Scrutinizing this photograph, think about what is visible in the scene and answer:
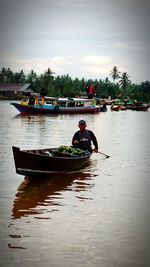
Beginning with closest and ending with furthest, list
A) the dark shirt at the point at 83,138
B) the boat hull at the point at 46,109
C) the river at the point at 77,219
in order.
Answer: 1. the river at the point at 77,219
2. the dark shirt at the point at 83,138
3. the boat hull at the point at 46,109

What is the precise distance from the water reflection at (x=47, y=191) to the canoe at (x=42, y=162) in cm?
30

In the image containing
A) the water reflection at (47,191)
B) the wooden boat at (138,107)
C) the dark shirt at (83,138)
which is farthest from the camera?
the wooden boat at (138,107)

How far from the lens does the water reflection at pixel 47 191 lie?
9.96 meters

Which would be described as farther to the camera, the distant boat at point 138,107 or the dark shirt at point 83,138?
the distant boat at point 138,107

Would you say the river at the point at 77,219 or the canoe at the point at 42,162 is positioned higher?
the canoe at the point at 42,162

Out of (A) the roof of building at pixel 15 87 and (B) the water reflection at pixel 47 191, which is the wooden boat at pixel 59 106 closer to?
(B) the water reflection at pixel 47 191

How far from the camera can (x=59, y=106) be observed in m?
55.2

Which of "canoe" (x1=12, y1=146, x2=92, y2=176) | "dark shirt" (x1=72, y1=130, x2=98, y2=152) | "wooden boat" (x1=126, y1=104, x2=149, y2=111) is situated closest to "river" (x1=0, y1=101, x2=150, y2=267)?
"canoe" (x1=12, y1=146, x2=92, y2=176)

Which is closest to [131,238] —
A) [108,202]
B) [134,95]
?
[108,202]

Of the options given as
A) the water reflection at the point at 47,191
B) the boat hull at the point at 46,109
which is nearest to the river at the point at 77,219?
the water reflection at the point at 47,191

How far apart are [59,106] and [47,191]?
143 ft

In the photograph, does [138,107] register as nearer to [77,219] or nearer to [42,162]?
[42,162]

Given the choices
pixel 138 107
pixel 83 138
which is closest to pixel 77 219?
pixel 83 138

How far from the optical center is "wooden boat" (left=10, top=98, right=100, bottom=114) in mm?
51769
